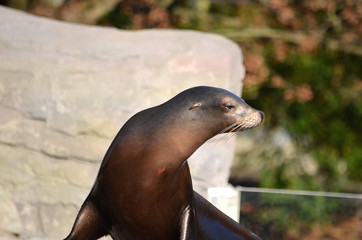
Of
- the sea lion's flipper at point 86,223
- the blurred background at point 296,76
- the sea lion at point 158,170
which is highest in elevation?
the sea lion at point 158,170

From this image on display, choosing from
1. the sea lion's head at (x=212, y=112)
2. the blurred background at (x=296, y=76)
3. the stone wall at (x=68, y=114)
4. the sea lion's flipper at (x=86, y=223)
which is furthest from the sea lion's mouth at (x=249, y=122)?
the blurred background at (x=296, y=76)

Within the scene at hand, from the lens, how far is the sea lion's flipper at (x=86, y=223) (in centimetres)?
227

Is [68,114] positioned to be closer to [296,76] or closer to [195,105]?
[195,105]

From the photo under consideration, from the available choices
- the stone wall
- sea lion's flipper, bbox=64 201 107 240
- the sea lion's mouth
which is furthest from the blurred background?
sea lion's flipper, bbox=64 201 107 240

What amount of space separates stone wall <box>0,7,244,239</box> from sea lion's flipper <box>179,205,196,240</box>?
1.65 metres

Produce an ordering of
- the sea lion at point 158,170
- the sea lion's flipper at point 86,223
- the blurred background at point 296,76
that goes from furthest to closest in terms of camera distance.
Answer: the blurred background at point 296,76 < the sea lion's flipper at point 86,223 < the sea lion at point 158,170

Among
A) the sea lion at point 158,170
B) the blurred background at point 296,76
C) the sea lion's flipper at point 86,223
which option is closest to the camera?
the sea lion at point 158,170

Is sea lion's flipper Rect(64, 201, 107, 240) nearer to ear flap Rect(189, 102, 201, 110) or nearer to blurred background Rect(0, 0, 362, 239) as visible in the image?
ear flap Rect(189, 102, 201, 110)

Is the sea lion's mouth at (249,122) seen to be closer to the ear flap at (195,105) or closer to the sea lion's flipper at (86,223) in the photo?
the ear flap at (195,105)

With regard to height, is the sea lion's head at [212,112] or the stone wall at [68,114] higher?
the sea lion's head at [212,112]

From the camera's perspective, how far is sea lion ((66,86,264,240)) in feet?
7.05

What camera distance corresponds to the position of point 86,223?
2275 mm

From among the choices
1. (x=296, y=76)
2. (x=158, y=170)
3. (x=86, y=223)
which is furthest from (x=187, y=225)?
(x=296, y=76)

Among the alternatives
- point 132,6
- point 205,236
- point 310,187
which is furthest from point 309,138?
point 205,236
